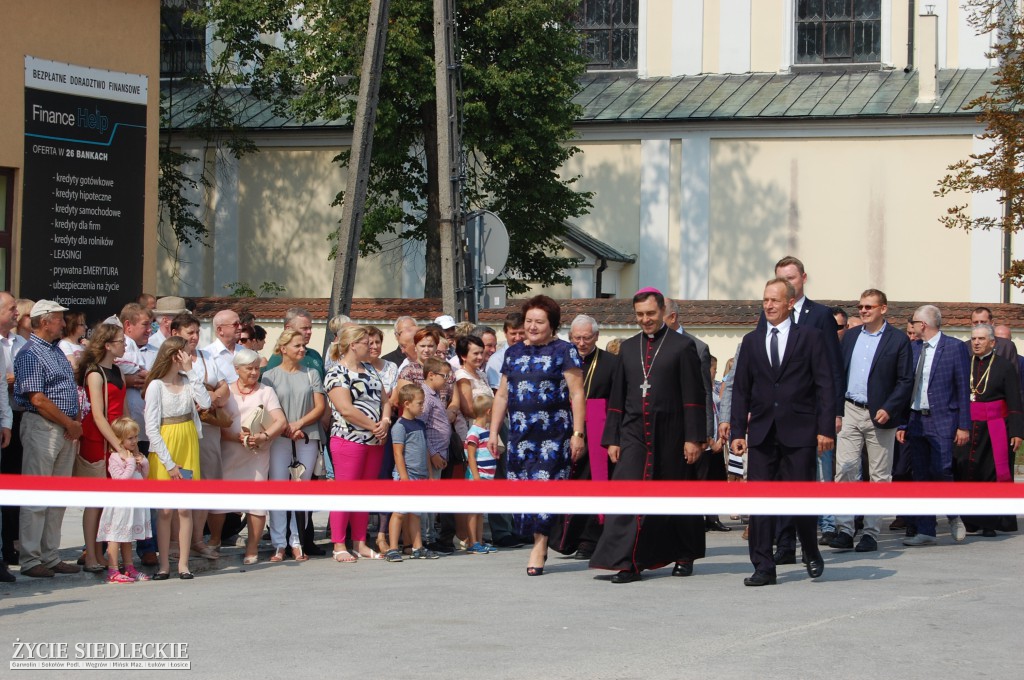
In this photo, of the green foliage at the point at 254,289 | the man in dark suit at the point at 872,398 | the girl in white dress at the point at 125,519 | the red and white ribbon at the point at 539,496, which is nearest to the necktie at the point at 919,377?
the man in dark suit at the point at 872,398

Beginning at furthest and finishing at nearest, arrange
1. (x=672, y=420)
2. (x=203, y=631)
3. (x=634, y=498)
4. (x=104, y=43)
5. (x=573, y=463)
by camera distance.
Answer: (x=104, y=43)
(x=573, y=463)
(x=672, y=420)
(x=203, y=631)
(x=634, y=498)

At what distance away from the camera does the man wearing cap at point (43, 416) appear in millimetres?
9711

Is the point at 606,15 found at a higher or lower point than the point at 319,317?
higher

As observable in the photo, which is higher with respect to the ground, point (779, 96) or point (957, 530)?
point (779, 96)

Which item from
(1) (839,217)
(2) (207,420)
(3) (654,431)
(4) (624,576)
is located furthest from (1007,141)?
(2) (207,420)

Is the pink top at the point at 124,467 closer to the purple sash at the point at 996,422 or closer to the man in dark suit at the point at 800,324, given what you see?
the man in dark suit at the point at 800,324

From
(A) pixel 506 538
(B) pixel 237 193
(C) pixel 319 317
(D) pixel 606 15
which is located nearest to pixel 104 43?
(C) pixel 319 317

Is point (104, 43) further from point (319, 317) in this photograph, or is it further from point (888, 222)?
point (888, 222)

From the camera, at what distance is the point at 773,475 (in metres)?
9.81

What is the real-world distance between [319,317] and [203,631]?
17172 millimetres

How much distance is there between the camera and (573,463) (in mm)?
10586

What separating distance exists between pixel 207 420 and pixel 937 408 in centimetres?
634

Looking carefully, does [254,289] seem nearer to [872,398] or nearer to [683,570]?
[872,398]

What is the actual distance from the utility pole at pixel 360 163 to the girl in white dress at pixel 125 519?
7.88 meters
